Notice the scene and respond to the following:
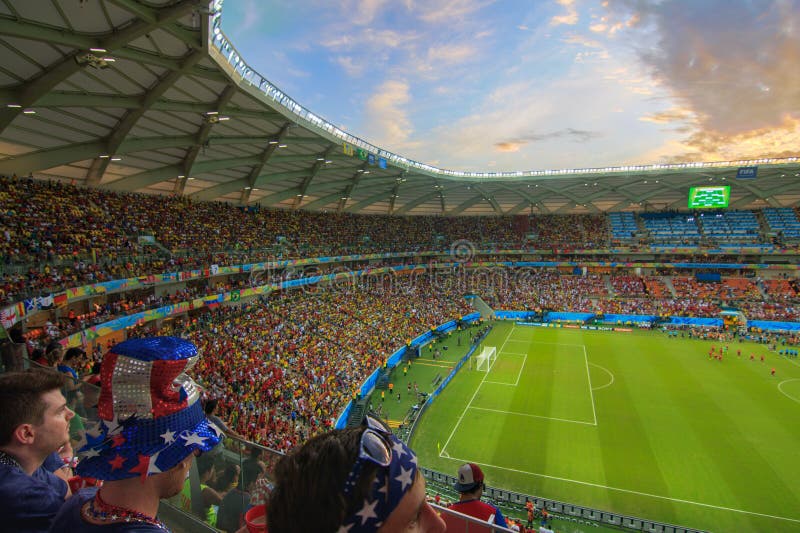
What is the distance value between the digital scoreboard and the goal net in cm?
3573

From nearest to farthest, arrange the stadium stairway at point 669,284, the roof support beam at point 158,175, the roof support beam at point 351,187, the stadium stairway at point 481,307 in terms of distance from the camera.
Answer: the roof support beam at point 158,175, the roof support beam at point 351,187, the stadium stairway at point 481,307, the stadium stairway at point 669,284

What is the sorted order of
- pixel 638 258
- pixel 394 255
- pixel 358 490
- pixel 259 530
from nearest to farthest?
1. pixel 358 490
2. pixel 259 530
3. pixel 394 255
4. pixel 638 258

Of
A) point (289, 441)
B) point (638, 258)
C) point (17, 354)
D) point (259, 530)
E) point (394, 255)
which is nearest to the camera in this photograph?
point (259, 530)

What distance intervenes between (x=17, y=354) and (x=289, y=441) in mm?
10598

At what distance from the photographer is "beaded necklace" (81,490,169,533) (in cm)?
168

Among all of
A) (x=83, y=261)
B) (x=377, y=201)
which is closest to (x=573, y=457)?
(x=83, y=261)

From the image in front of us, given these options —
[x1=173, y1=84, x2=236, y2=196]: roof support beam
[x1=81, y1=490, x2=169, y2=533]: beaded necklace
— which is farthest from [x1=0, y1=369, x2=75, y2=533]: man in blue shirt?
[x1=173, y1=84, x2=236, y2=196]: roof support beam

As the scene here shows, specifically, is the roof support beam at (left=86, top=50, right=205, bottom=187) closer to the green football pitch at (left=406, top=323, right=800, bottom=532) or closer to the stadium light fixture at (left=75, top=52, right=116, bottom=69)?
the stadium light fixture at (left=75, top=52, right=116, bottom=69)

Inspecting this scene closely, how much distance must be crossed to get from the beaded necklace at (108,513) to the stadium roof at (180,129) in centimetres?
1596

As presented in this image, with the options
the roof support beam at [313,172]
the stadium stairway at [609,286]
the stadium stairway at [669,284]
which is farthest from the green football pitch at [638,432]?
the roof support beam at [313,172]

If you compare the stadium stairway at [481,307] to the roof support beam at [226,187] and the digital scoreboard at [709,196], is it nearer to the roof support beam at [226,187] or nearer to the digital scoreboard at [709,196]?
the roof support beam at [226,187]

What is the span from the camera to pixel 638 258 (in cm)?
5647

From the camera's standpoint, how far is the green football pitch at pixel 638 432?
17.0 meters

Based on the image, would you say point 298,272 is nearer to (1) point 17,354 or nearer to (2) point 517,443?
(2) point 517,443
